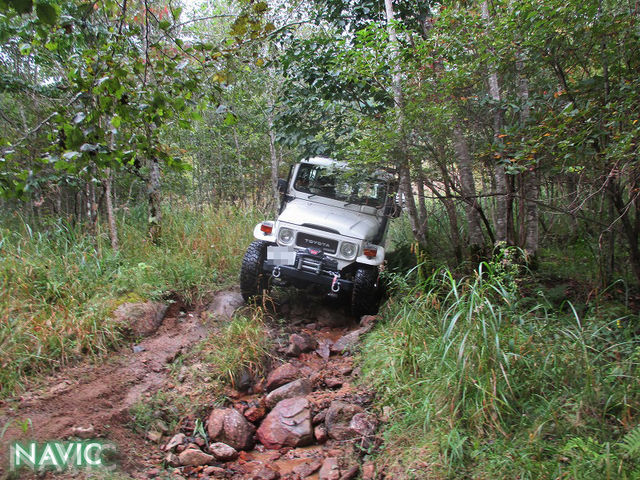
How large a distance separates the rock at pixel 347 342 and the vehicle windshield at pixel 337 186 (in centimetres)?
178

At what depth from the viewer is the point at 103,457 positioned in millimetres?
2582

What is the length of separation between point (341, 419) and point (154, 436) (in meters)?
1.34

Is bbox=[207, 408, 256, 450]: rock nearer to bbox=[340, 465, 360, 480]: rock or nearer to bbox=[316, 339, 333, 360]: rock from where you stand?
bbox=[340, 465, 360, 480]: rock

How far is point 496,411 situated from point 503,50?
3039 mm

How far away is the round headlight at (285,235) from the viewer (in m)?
4.77

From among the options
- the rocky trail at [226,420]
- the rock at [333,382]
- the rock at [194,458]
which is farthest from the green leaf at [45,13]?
the rock at [333,382]

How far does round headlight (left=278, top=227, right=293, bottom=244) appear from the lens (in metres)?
4.77

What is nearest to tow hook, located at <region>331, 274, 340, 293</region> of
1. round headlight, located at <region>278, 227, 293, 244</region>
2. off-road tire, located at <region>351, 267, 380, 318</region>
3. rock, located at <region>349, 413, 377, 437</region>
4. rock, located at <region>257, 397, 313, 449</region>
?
off-road tire, located at <region>351, 267, 380, 318</region>

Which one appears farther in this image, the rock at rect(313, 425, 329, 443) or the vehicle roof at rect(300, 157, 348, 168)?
the vehicle roof at rect(300, 157, 348, 168)

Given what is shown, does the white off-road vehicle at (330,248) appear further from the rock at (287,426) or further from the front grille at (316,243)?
the rock at (287,426)

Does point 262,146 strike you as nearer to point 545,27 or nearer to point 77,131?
point 545,27

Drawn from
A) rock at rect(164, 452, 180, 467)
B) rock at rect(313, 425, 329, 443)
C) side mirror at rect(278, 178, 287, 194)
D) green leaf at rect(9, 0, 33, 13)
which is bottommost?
rock at rect(164, 452, 180, 467)

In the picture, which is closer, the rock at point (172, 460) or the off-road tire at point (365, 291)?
the rock at point (172, 460)

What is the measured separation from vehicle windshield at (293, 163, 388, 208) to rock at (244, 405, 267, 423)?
2752 mm
